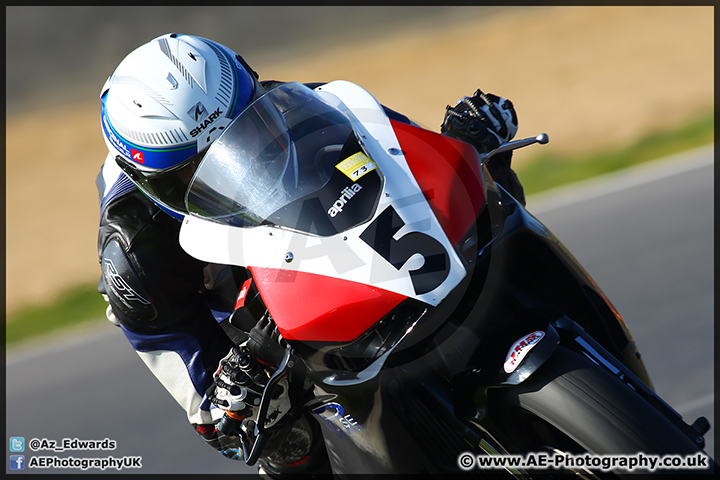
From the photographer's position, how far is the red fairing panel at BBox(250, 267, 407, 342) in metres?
1.99

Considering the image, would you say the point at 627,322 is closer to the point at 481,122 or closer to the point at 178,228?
the point at 481,122

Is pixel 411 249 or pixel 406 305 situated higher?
pixel 411 249

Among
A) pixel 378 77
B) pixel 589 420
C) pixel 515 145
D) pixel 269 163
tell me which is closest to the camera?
pixel 589 420

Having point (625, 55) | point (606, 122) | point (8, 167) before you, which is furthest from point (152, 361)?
point (8, 167)

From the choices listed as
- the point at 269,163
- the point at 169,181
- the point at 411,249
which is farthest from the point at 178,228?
the point at 411,249

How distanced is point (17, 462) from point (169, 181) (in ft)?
10.8

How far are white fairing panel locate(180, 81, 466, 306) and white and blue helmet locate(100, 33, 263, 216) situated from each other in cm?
23

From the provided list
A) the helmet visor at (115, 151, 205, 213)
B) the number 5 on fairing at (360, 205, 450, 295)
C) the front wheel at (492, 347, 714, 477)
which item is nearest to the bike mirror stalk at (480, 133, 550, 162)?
the number 5 on fairing at (360, 205, 450, 295)

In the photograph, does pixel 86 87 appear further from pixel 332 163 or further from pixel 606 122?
pixel 332 163

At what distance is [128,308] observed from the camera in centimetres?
278

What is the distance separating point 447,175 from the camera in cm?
228

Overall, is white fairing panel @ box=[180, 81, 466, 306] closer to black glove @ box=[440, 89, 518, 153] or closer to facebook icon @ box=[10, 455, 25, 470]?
black glove @ box=[440, 89, 518, 153]

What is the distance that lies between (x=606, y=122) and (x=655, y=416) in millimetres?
8049

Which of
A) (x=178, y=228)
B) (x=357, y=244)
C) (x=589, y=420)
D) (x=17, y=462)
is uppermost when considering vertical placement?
(x=357, y=244)
